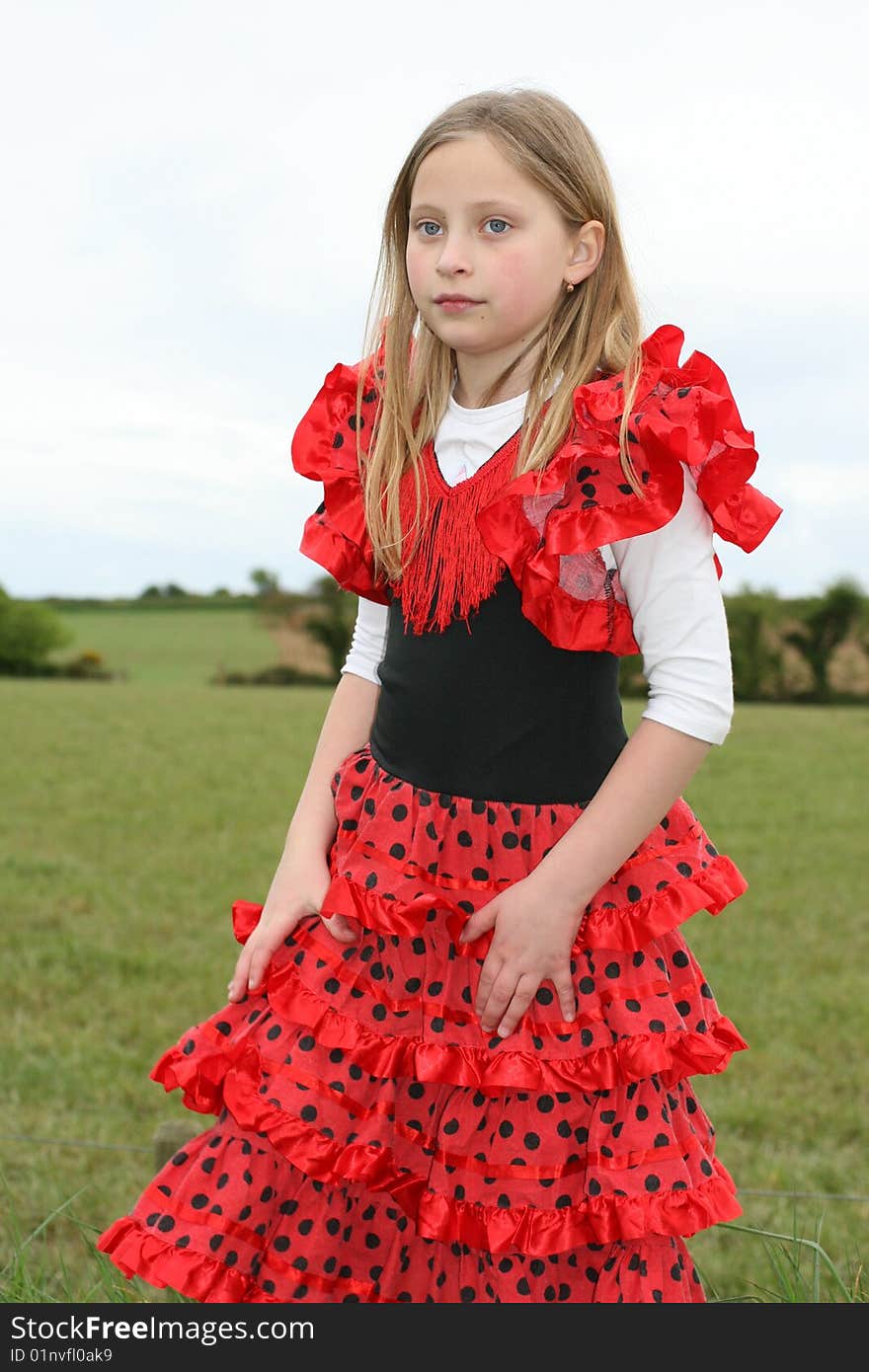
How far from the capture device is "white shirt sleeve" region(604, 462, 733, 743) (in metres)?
1.67

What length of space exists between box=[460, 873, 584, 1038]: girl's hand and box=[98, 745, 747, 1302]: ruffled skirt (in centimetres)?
4

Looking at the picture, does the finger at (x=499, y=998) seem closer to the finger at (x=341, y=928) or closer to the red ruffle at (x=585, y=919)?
the red ruffle at (x=585, y=919)

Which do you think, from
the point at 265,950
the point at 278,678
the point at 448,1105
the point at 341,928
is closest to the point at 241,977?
the point at 265,950

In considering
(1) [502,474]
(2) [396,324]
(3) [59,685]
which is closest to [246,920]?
(1) [502,474]

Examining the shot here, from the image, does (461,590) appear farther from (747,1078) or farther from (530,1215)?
(747,1078)

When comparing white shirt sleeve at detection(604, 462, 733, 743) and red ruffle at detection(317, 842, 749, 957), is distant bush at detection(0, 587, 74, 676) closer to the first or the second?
red ruffle at detection(317, 842, 749, 957)

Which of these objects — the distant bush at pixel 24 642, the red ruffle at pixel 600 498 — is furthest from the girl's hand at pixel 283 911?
the distant bush at pixel 24 642

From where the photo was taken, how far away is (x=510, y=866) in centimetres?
177

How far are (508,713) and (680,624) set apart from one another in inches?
10.9

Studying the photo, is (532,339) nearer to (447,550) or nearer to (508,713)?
(447,550)

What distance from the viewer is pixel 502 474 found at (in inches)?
71.0

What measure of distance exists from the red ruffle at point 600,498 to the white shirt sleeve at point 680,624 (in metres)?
0.04

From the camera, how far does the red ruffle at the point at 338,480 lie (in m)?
1.95
